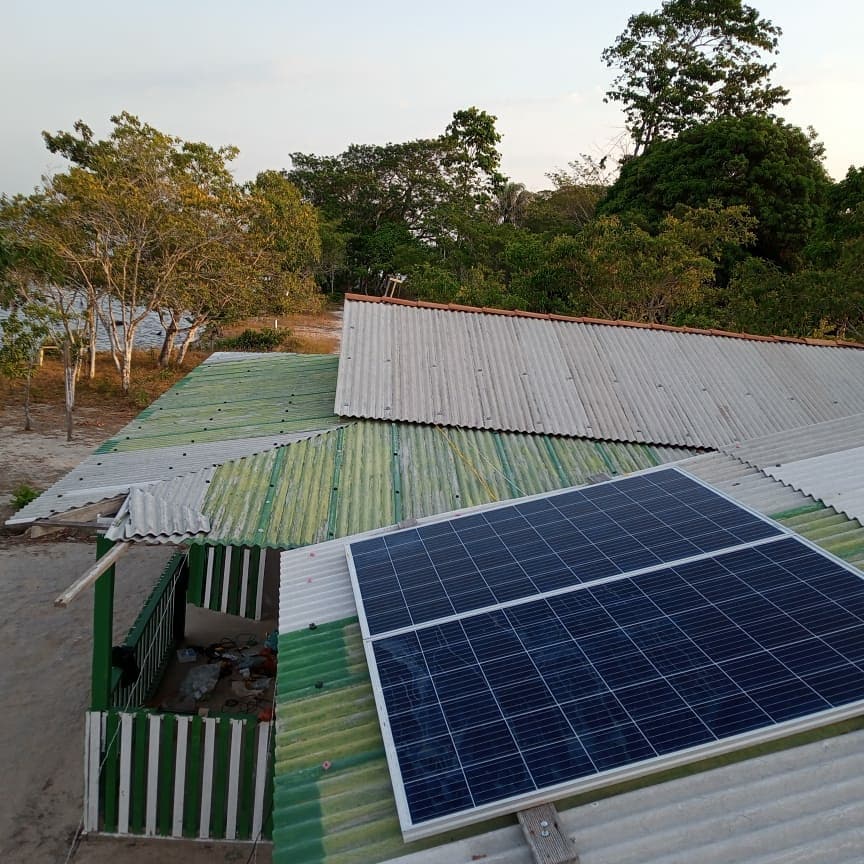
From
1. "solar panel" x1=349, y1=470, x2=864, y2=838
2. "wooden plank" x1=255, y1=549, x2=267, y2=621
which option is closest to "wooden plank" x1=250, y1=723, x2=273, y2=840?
"wooden plank" x1=255, y1=549, x2=267, y2=621

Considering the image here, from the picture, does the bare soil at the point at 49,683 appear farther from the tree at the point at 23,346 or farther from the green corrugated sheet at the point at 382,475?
the green corrugated sheet at the point at 382,475

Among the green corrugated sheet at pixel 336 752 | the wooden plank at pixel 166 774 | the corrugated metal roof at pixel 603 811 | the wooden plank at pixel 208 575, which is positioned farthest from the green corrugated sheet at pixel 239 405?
the corrugated metal roof at pixel 603 811

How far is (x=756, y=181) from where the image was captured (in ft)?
119

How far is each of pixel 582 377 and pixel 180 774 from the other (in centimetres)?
837

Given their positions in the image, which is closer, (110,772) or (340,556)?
(340,556)

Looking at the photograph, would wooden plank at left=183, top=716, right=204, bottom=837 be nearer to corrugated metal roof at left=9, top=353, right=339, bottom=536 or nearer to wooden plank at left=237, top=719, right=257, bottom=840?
wooden plank at left=237, top=719, right=257, bottom=840

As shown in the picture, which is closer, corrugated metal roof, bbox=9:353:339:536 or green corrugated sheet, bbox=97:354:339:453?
corrugated metal roof, bbox=9:353:339:536

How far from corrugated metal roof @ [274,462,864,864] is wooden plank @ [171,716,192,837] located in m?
3.57

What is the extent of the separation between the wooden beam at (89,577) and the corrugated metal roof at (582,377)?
4142mm

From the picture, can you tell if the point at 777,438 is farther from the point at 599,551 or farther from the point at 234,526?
the point at 234,526

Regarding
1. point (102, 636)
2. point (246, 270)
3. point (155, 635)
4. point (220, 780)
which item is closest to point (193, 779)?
point (220, 780)

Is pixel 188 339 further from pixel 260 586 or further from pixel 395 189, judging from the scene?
pixel 395 189

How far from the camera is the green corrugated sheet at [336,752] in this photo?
368 cm

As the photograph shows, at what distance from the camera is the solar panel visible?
147 inches
